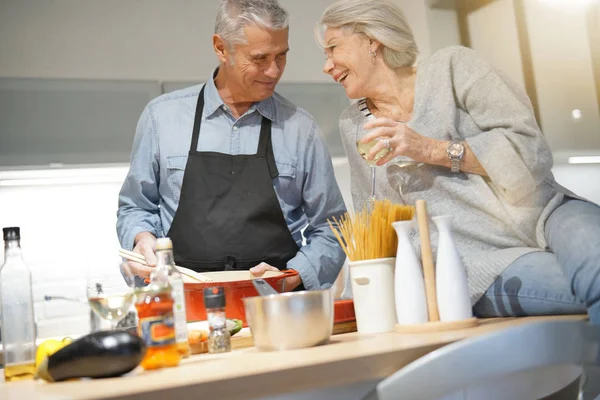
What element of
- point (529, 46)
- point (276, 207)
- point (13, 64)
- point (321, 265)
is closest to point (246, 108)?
point (276, 207)

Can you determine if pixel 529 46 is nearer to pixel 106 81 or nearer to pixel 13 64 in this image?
pixel 106 81

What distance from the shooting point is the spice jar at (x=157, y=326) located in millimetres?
1016

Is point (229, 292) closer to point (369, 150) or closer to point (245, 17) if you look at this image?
point (369, 150)

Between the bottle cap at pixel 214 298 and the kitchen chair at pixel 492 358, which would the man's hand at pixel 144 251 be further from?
the kitchen chair at pixel 492 358

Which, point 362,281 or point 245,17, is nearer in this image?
point 362,281

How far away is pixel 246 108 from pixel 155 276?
115cm

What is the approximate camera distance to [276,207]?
6.79 ft

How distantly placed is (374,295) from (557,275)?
1.13 ft

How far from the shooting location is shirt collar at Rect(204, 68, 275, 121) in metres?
2.19

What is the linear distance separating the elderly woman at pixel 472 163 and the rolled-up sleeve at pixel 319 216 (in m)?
0.23

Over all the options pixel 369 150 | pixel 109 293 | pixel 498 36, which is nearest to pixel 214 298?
pixel 109 293

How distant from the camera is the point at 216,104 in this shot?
219 centimetres

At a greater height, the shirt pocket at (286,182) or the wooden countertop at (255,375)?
the shirt pocket at (286,182)

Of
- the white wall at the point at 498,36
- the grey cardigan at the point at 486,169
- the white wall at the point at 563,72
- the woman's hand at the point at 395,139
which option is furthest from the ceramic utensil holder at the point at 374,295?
the white wall at the point at 498,36
